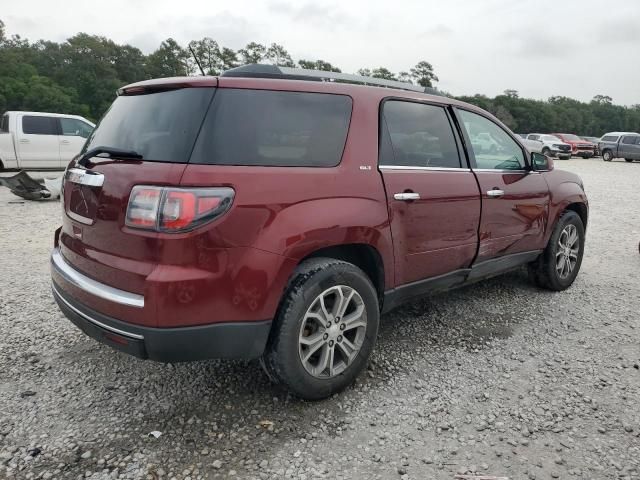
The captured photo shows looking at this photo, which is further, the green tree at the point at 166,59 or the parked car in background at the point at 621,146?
the green tree at the point at 166,59

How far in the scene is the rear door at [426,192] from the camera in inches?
114

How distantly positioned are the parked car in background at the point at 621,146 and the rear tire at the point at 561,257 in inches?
1063

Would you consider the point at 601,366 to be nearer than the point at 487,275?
Yes

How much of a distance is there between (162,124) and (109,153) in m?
0.33

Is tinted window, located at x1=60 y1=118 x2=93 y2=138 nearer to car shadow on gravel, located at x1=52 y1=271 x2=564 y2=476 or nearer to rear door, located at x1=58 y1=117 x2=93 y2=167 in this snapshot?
rear door, located at x1=58 y1=117 x2=93 y2=167

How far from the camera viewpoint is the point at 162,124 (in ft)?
7.73

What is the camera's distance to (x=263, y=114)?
95.5 inches

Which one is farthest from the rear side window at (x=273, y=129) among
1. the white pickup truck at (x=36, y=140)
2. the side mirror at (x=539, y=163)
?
the white pickup truck at (x=36, y=140)

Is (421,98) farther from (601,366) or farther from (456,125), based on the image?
(601,366)

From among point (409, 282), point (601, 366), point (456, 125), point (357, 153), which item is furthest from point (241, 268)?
point (601, 366)

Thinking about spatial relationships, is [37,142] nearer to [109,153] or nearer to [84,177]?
[84,177]

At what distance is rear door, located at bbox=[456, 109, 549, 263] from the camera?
3.58 metres

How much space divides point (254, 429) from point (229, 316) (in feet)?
2.06

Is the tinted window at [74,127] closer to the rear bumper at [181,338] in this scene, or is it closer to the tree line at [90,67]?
the rear bumper at [181,338]
